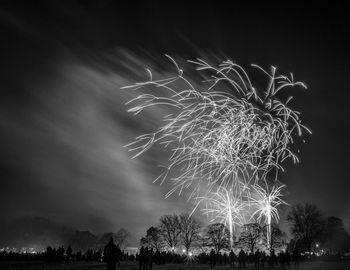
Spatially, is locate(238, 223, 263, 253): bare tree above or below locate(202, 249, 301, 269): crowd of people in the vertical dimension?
above

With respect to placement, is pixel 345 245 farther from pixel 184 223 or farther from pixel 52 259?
pixel 52 259

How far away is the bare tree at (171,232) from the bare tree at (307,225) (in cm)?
2959

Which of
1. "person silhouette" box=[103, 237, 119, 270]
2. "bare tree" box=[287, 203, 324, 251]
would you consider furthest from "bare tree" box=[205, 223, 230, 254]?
"person silhouette" box=[103, 237, 119, 270]

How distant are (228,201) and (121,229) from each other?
91.2m

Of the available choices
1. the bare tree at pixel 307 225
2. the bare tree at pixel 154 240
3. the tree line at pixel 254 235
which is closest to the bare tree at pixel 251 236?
the tree line at pixel 254 235

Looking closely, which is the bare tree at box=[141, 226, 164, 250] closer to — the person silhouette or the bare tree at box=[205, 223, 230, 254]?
the bare tree at box=[205, 223, 230, 254]

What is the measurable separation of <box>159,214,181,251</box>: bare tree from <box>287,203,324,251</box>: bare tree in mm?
29588

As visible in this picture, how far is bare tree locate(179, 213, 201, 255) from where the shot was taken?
8643 cm

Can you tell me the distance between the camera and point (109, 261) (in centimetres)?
1709

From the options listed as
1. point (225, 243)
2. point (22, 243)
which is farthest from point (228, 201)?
point (22, 243)

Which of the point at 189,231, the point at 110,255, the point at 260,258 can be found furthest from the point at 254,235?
the point at 110,255

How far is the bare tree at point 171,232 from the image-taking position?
89438mm

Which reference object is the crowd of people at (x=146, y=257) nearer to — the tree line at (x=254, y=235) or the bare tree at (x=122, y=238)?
the tree line at (x=254, y=235)

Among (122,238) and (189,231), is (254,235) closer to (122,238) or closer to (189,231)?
(189,231)
